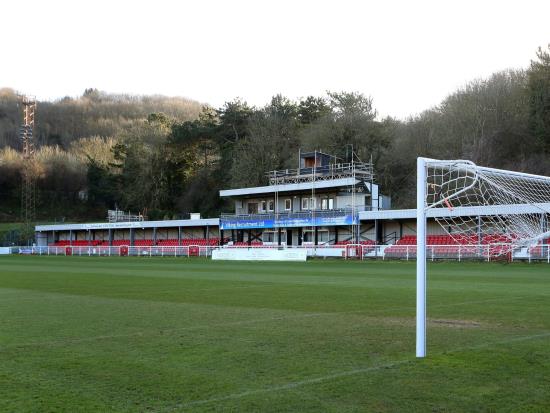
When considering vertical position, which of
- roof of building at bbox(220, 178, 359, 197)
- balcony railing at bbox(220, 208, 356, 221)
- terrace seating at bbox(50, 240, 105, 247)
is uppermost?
roof of building at bbox(220, 178, 359, 197)

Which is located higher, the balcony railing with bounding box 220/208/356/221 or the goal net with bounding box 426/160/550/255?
the balcony railing with bounding box 220/208/356/221

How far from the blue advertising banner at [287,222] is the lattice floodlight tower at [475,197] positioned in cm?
3304


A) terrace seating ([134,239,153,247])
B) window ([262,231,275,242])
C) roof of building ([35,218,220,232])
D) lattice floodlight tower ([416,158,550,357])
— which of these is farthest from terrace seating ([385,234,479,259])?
terrace seating ([134,239,153,247])

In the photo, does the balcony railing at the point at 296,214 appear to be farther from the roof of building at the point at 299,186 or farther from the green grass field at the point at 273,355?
the green grass field at the point at 273,355

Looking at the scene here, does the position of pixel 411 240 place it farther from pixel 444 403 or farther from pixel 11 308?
pixel 444 403

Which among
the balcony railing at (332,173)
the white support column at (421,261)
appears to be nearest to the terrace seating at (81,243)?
the balcony railing at (332,173)

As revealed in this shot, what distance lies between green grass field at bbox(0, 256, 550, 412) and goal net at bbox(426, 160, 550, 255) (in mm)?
1835

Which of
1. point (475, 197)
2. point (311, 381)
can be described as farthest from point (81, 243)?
point (311, 381)

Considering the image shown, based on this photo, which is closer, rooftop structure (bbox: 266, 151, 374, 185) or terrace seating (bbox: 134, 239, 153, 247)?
rooftop structure (bbox: 266, 151, 374, 185)

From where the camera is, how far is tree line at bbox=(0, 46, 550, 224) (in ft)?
198

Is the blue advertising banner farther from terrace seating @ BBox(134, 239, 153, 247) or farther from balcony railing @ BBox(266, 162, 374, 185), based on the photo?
terrace seating @ BBox(134, 239, 153, 247)

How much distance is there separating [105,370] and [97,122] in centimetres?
13934

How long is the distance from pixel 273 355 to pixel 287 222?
5179 cm

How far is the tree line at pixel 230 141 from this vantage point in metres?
60.5
